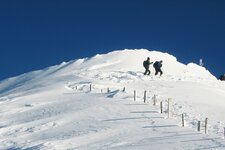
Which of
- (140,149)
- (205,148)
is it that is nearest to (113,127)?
(140,149)

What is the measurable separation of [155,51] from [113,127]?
4068 centimetres

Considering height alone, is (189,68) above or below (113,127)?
above

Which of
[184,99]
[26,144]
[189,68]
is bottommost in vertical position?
[26,144]

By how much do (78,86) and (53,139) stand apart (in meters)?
18.0

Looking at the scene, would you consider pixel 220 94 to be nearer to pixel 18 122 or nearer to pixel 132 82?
pixel 132 82

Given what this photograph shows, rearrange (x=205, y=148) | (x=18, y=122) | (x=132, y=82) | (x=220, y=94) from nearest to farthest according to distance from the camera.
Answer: (x=205, y=148), (x=18, y=122), (x=220, y=94), (x=132, y=82)

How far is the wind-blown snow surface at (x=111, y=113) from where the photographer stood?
2631 cm

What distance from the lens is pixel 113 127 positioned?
29.2 meters

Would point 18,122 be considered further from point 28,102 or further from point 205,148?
point 205,148

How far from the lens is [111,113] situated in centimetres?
3309

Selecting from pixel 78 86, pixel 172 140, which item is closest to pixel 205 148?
pixel 172 140

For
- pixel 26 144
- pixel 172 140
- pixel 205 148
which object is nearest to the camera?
pixel 205 148

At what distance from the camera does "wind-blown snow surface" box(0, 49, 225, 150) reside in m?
26.3

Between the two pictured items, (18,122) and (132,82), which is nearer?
(18,122)
